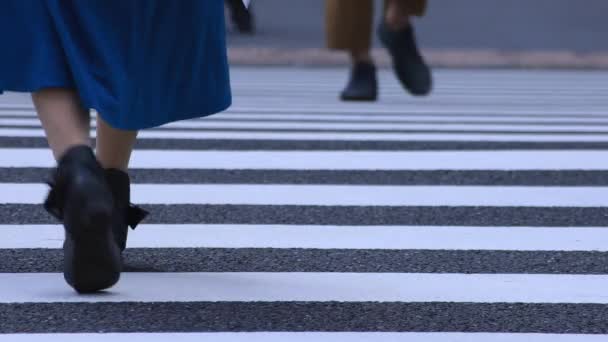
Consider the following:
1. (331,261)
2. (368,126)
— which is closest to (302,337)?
(331,261)

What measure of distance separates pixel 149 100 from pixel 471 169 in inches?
101

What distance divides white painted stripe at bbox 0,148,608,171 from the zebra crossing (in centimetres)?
1

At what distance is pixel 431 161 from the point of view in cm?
581

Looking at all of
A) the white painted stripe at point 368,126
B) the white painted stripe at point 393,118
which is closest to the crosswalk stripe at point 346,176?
the white painted stripe at point 368,126

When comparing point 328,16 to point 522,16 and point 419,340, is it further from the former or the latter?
point 522,16

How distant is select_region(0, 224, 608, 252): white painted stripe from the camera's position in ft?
12.9

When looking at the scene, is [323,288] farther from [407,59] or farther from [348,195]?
[407,59]

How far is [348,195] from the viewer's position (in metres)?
4.92

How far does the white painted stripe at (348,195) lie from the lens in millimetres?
4742

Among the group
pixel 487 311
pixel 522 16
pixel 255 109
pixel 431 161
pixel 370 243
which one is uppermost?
pixel 487 311

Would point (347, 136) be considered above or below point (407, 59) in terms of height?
above

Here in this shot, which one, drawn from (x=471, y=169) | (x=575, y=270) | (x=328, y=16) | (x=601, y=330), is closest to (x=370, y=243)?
(x=575, y=270)

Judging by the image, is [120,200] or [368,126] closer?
[120,200]

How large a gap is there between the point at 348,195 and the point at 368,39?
382 cm
